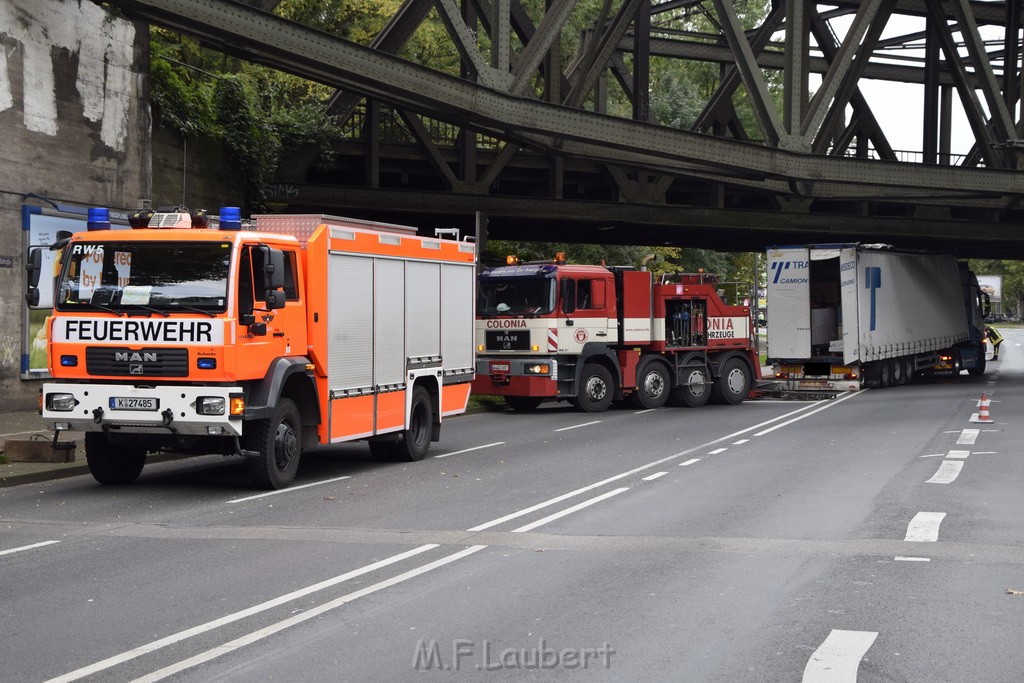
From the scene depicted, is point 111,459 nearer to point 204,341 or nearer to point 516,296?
point 204,341

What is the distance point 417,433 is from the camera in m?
16.5

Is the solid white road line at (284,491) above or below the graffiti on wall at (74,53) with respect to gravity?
below

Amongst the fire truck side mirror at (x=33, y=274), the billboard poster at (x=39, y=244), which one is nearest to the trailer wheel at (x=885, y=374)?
the billboard poster at (x=39, y=244)

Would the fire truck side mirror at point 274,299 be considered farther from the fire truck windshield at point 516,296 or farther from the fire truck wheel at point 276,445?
the fire truck windshield at point 516,296

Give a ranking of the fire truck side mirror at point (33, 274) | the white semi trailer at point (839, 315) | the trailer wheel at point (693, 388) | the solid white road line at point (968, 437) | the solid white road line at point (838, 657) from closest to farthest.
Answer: the solid white road line at point (838, 657)
the fire truck side mirror at point (33, 274)
the solid white road line at point (968, 437)
the trailer wheel at point (693, 388)
the white semi trailer at point (839, 315)

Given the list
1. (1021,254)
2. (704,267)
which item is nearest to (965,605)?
(1021,254)

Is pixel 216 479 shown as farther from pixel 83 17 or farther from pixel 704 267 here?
pixel 704 267

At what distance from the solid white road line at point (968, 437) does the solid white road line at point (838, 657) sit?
1235 centimetres

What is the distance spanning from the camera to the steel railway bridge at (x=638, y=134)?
1934cm

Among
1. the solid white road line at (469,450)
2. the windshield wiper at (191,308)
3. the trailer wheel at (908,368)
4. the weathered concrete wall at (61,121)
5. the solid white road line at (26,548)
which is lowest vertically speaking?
the solid white road line at (26,548)

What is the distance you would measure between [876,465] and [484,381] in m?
11.4

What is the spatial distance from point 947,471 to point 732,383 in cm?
1448

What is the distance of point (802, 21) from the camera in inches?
939

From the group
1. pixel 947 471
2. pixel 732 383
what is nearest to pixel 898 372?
pixel 732 383
